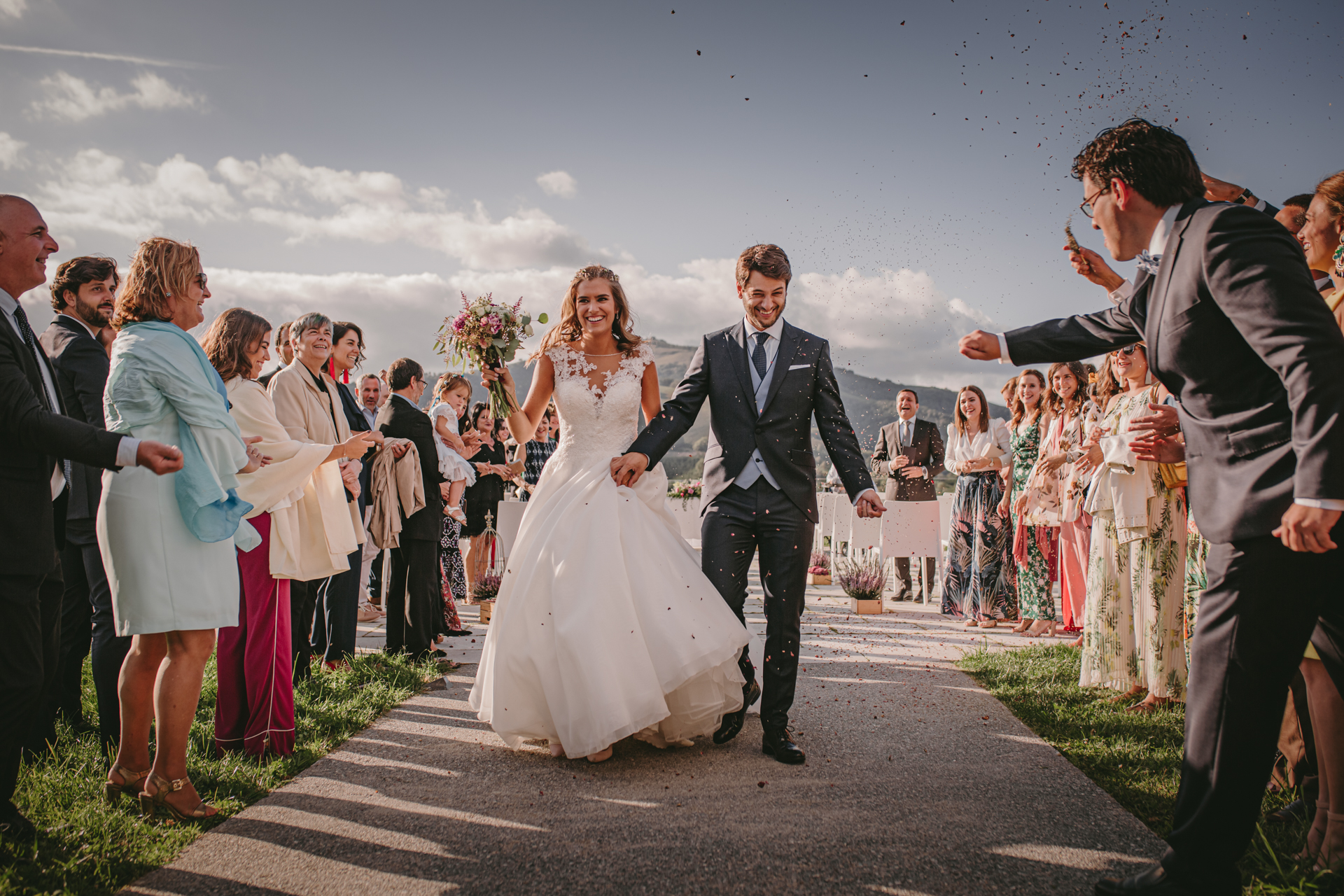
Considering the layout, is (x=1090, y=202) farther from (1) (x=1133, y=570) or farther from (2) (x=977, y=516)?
(2) (x=977, y=516)

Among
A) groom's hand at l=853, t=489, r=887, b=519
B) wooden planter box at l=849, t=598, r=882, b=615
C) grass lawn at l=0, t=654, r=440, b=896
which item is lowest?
wooden planter box at l=849, t=598, r=882, b=615

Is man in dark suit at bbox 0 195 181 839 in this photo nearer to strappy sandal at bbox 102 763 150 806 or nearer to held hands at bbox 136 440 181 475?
held hands at bbox 136 440 181 475

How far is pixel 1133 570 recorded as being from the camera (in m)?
4.75

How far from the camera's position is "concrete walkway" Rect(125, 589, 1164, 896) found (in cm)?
244

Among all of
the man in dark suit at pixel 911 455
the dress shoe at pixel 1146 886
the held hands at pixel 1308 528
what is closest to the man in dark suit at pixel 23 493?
the dress shoe at pixel 1146 886

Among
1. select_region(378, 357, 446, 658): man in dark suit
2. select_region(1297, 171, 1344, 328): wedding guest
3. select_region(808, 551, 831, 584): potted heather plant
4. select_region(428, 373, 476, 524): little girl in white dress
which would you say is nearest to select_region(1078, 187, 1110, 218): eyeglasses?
select_region(1297, 171, 1344, 328): wedding guest

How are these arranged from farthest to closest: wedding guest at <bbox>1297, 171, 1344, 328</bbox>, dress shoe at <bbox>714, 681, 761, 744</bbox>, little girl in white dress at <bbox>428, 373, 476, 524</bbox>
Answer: little girl in white dress at <bbox>428, 373, 476, 524</bbox>
dress shoe at <bbox>714, 681, 761, 744</bbox>
wedding guest at <bbox>1297, 171, 1344, 328</bbox>

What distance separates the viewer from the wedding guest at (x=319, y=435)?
458cm

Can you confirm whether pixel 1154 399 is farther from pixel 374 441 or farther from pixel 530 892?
pixel 374 441

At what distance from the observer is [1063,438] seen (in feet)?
23.5

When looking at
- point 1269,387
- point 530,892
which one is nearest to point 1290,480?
point 1269,387

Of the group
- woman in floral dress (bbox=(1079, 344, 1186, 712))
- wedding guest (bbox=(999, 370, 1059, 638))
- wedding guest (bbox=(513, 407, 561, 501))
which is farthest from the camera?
wedding guest (bbox=(513, 407, 561, 501))

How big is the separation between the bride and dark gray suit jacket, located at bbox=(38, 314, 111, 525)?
7.32 ft

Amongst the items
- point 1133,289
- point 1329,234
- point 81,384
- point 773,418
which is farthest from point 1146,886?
point 81,384
